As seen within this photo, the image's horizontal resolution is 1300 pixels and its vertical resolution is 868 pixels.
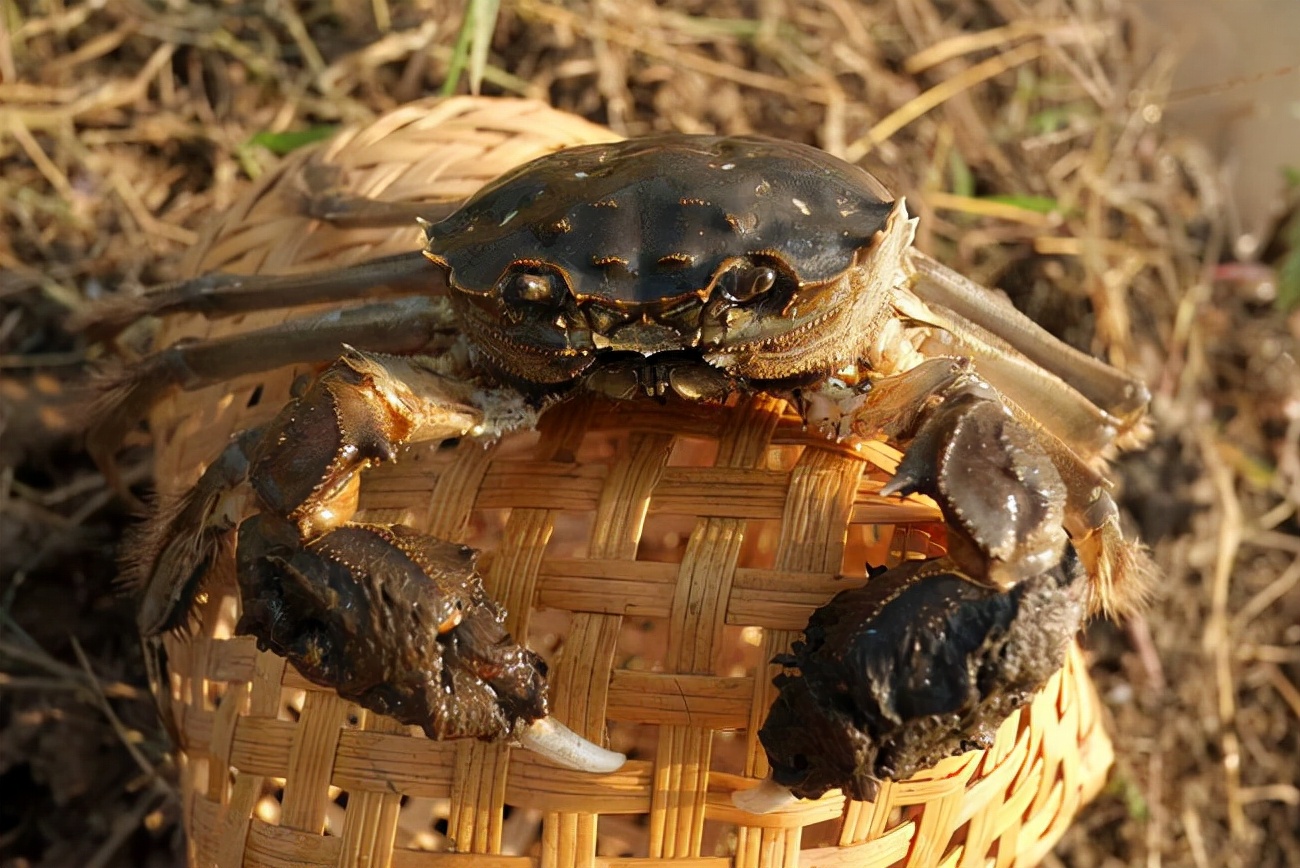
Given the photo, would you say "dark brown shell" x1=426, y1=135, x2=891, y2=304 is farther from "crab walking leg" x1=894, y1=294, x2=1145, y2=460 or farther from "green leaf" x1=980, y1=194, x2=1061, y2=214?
"green leaf" x1=980, y1=194, x2=1061, y2=214

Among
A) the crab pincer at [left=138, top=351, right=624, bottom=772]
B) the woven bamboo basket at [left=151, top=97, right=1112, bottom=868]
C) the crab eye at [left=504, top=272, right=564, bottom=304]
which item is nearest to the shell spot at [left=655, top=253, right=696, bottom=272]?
the crab eye at [left=504, top=272, right=564, bottom=304]

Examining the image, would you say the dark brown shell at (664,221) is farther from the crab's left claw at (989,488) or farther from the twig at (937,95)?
the twig at (937,95)

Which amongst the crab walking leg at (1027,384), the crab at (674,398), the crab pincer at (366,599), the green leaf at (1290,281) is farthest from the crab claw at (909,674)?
the green leaf at (1290,281)

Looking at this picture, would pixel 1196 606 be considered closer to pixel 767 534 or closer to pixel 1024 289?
pixel 1024 289

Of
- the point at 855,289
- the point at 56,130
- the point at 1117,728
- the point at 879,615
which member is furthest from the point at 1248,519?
the point at 56,130

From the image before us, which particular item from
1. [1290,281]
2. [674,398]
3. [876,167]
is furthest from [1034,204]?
[674,398]

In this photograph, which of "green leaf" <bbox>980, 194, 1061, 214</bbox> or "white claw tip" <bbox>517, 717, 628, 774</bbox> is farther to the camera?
"green leaf" <bbox>980, 194, 1061, 214</bbox>
